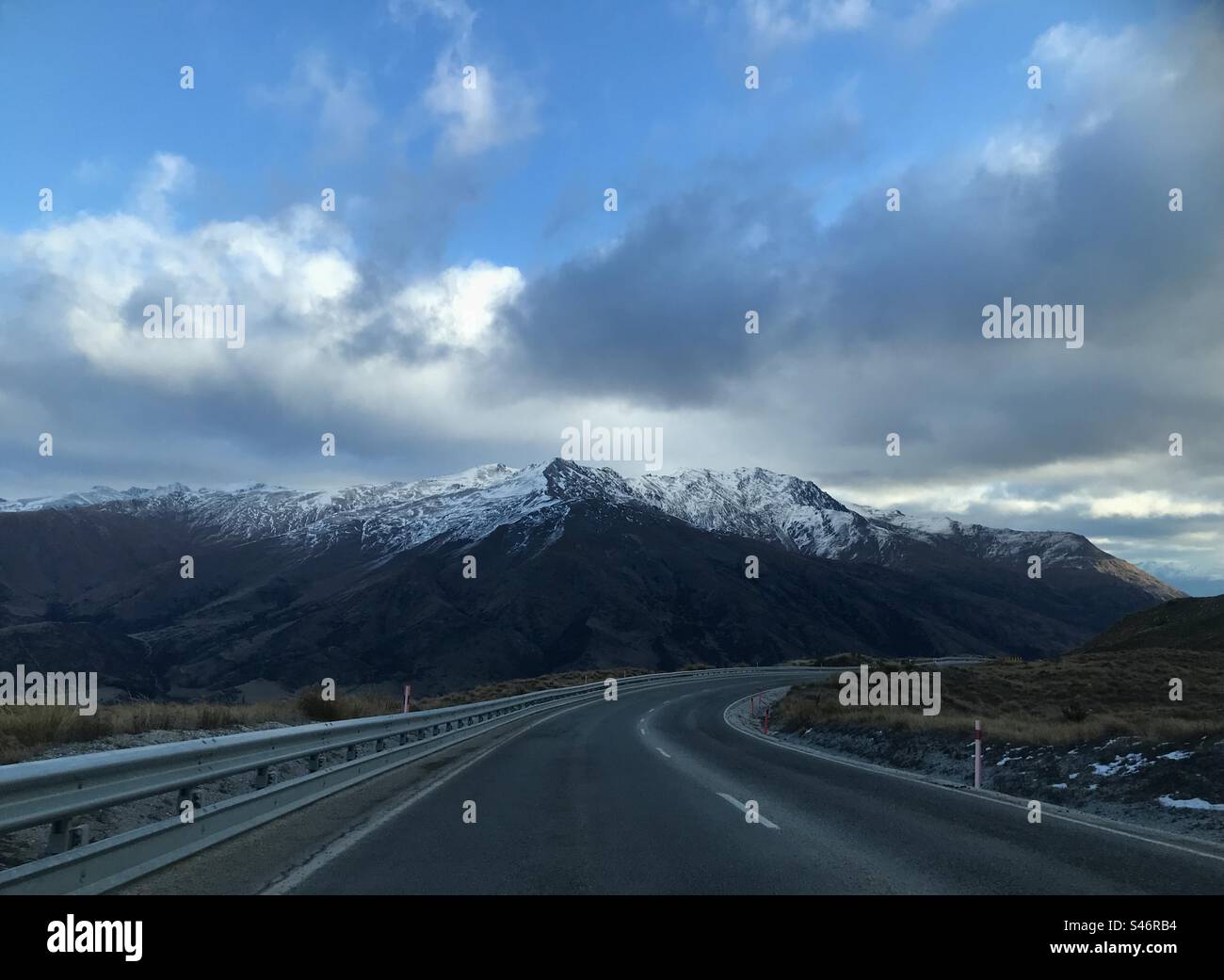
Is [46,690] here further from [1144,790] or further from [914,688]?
[914,688]

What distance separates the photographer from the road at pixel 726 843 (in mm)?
7008

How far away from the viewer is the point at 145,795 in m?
6.95

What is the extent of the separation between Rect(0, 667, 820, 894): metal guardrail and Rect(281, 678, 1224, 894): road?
3.84 ft

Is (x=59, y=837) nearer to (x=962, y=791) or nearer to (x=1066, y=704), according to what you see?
(x=962, y=791)

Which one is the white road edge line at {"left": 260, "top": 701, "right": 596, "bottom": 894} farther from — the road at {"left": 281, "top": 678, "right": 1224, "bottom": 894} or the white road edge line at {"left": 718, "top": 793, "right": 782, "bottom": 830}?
the white road edge line at {"left": 718, "top": 793, "right": 782, "bottom": 830}

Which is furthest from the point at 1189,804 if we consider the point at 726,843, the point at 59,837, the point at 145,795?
the point at 59,837

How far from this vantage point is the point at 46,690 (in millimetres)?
14945

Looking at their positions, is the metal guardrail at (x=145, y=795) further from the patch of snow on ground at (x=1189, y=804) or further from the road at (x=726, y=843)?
the patch of snow on ground at (x=1189, y=804)

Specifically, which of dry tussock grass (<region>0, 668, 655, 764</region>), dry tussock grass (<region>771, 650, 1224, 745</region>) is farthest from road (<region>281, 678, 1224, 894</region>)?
dry tussock grass (<region>771, 650, 1224, 745</region>)

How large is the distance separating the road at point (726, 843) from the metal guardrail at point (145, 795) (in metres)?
1.17

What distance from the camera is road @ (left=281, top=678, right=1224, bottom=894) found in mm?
7008

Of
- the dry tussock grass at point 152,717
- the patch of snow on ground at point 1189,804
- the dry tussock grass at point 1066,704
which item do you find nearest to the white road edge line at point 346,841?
the dry tussock grass at point 152,717
